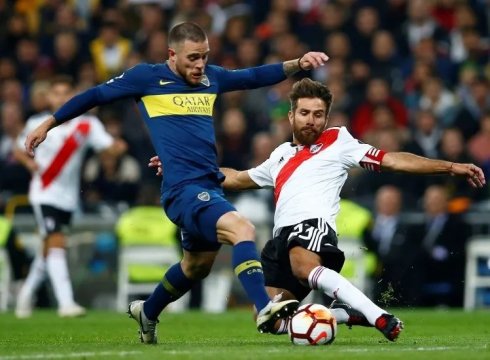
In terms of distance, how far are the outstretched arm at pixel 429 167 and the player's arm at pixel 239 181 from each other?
4.14ft

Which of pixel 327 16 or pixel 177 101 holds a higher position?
pixel 327 16

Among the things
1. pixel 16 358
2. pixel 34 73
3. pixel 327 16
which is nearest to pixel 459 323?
pixel 16 358

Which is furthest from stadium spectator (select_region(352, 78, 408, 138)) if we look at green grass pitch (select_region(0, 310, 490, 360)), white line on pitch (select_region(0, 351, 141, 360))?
white line on pitch (select_region(0, 351, 141, 360))

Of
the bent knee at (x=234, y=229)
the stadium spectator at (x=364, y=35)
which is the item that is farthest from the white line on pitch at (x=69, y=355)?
the stadium spectator at (x=364, y=35)

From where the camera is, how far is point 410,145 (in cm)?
1786

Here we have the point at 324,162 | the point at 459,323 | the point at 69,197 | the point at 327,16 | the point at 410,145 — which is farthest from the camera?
the point at 327,16

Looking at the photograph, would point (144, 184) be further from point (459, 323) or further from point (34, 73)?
point (459, 323)

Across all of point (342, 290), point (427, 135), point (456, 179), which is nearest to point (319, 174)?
point (342, 290)

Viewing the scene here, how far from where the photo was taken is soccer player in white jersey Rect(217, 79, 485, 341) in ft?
32.4

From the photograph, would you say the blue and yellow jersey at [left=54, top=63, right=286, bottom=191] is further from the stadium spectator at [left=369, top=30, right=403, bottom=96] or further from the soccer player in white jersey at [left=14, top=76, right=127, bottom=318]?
the stadium spectator at [left=369, top=30, right=403, bottom=96]

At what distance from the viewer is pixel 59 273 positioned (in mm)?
15359

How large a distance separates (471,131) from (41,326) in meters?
7.32

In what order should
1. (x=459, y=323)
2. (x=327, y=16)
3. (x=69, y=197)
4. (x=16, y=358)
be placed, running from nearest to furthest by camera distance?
(x=16, y=358), (x=459, y=323), (x=69, y=197), (x=327, y=16)

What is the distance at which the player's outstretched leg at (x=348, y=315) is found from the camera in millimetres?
10219
